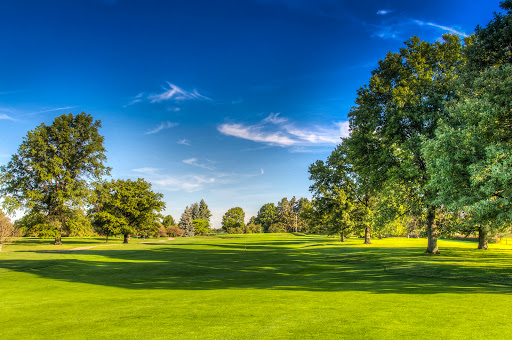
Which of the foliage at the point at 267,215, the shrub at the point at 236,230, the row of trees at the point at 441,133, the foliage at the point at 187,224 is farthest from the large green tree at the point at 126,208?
the foliage at the point at 267,215

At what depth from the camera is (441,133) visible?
1628cm

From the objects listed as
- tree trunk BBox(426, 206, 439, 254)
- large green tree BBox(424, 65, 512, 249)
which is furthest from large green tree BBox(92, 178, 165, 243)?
large green tree BBox(424, 65, 512, 249)

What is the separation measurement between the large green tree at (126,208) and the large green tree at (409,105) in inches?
1821

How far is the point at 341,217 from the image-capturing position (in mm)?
46969

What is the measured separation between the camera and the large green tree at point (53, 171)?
45688 millimetres

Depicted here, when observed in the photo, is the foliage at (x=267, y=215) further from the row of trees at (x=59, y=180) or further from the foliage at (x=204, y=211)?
the row of trees at (x=59, y=180)

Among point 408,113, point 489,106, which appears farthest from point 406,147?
point 489,106

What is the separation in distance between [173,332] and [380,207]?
25.7 metres

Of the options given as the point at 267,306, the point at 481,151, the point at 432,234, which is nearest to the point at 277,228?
the point at 432,234

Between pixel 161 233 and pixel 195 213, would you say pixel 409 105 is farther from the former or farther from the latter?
pixel 195 213

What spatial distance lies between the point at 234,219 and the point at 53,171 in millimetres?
108373

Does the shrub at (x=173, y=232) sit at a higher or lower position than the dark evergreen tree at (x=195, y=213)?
lower

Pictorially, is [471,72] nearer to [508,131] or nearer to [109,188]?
[508,131]

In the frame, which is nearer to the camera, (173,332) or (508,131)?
(173,332)
